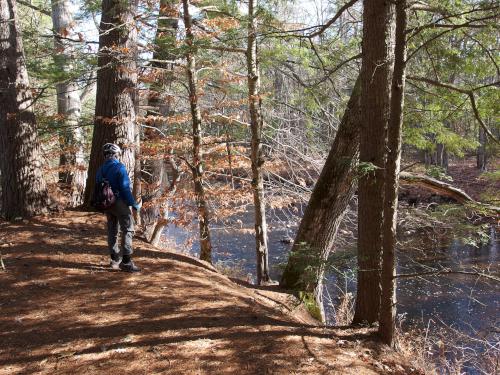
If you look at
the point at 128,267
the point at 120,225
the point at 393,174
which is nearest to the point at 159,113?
the point at 120,225

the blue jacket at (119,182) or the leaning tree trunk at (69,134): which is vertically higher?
the leaning tree trunk at (69,134)

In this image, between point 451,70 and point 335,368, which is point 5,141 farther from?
point 451,70

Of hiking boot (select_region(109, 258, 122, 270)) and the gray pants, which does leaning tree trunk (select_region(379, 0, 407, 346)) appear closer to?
the gray pants

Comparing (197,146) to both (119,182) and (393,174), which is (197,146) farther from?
(393,174)

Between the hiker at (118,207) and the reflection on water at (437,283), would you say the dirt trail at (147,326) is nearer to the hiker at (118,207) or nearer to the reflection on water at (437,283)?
the hiker at (118,207)

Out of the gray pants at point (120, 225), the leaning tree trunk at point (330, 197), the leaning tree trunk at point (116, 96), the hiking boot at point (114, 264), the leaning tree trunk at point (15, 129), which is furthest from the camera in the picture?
the leaning tree trunk at point (116, 96)

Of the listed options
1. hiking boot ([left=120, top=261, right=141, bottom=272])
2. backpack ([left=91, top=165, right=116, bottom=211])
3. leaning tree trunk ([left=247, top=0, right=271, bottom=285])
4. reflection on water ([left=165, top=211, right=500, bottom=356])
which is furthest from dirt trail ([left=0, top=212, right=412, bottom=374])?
reflection on water ([left=165, top=211, right=500, bottom=356])

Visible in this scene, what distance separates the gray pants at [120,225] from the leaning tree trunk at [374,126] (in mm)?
2877

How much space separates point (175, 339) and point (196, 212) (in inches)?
200

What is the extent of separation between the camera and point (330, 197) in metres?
6.45

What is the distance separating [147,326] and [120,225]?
1.78 m

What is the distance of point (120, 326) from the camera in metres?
4.05

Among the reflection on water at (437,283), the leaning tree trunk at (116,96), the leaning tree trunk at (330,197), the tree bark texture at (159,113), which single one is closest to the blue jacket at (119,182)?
the leaning tree trunk at (116,96)

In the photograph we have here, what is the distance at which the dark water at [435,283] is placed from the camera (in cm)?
1001
